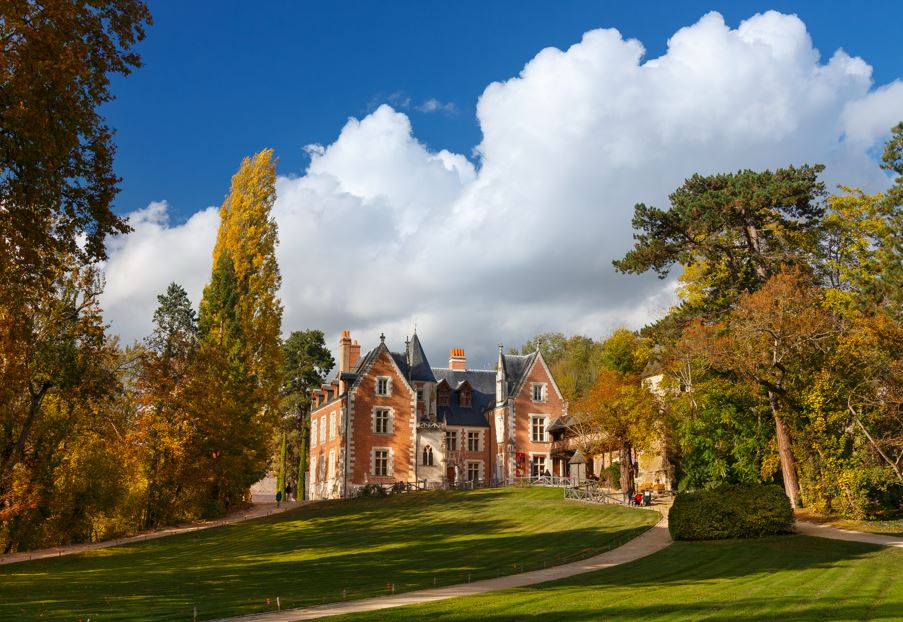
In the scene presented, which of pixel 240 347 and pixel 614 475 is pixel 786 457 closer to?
pixel 614 475

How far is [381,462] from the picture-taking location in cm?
5706

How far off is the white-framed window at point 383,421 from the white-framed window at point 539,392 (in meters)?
11.2

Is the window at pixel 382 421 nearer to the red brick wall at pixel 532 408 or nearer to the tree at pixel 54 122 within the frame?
the red brick wall at pixel 532 408

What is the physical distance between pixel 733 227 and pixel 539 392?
75.6 ft

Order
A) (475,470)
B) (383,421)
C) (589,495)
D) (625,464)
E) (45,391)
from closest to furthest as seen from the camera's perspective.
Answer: (45,391) → (589,495) → (625,464) → (383,421) → (475,470)

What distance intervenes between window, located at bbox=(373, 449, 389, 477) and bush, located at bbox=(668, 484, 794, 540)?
1161 inches

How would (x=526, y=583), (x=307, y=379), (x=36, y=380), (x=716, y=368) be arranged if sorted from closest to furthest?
(x=526, y=583) < (x=36, y=380) < (x=716, y=368) < (x=307, y=379)

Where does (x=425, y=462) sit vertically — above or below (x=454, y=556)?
above

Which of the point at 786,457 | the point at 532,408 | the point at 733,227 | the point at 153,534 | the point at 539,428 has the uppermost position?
the point at 733,227

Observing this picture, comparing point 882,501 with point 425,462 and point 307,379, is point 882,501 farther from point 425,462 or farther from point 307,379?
point 307,379

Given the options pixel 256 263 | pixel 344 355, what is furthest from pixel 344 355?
pixel 256 263

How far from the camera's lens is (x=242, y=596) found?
20.0m

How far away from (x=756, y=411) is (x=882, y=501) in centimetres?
701

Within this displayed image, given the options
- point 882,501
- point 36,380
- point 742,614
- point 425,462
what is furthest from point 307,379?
point 742,614
